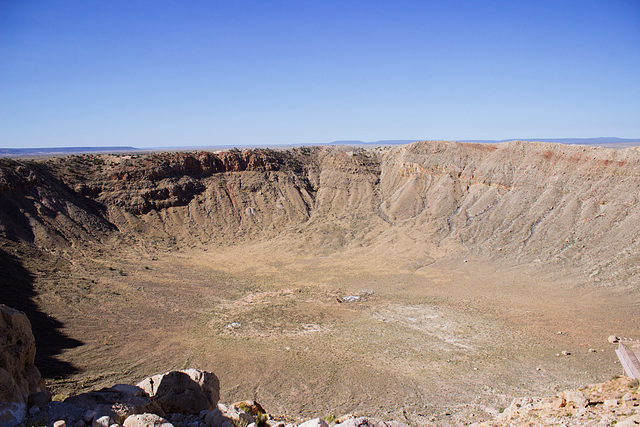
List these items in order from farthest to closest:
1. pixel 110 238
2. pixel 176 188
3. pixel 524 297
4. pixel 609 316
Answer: pixel 176 188
pixel 110 238
pixel 524 297
pixel 609 316

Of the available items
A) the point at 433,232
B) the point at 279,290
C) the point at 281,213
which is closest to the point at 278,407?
the point at 279,290

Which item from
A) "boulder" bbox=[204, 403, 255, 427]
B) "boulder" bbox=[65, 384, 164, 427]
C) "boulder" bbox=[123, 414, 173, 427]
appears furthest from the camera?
"boulder" bbox=[204, 403, 255, 427]

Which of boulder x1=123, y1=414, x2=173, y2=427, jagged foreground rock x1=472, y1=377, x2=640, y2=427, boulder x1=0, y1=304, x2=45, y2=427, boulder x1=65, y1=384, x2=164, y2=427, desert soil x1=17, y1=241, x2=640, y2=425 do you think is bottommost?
desert soil x1=17, y1=241, x2=640, y2=425

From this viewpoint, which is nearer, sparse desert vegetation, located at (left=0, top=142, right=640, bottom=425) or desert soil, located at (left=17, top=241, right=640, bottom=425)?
desert soil, located at (left=17, top=241, right=640, bottom=425)

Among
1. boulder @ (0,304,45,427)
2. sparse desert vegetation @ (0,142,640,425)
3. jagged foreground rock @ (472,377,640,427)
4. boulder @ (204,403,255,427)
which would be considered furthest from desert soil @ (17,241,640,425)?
boulder @ (0,304,45,427)

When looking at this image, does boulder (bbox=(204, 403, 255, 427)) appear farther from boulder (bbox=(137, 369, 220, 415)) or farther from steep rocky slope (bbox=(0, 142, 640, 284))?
steep rocky slope (bbox=(0, 142, 640, 284))

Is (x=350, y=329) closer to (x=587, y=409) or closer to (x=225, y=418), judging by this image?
(x=587, y=409)

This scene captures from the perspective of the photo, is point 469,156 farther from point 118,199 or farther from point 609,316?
point 118,199
